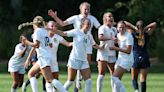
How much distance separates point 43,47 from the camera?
1880cm

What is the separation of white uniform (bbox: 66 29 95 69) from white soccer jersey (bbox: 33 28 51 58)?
72 centimetres

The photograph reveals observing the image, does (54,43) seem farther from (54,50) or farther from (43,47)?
(43,47)

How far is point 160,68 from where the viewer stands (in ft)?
127

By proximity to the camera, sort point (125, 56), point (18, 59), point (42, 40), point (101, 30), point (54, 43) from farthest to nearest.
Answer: point (18, 59)
point (101, 30)
point (54, 43)
point (125, 56)
point (42, 40)

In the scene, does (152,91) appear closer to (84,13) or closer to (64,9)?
(84,13)

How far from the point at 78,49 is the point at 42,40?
107 cm

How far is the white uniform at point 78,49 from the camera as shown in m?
19.3

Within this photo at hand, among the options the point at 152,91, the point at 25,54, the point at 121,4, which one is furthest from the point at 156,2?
the point at 25,54

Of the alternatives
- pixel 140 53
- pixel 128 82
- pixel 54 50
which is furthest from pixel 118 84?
pixel 128 82

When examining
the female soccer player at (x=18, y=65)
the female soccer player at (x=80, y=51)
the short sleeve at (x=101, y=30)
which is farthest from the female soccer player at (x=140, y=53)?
the female soccer player at (x=18, y=65)

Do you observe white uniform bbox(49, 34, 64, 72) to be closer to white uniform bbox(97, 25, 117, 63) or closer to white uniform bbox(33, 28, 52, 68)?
white uniform bbox(33, 28, 52, 68)

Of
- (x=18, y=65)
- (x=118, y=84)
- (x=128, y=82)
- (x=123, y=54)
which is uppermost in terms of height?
(x=123, y=54)

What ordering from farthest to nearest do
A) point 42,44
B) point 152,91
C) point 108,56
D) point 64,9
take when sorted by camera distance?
point 64,9, point 152,91, point 108,56, point 42,44

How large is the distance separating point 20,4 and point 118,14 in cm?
698
